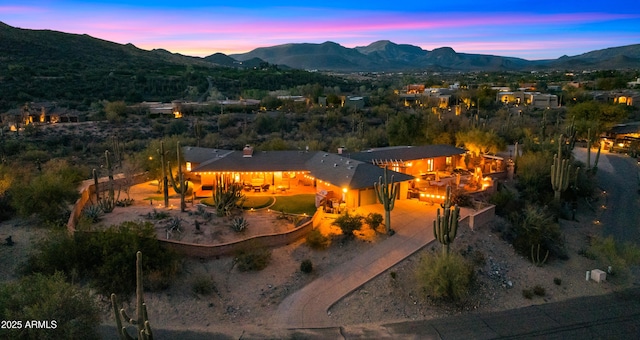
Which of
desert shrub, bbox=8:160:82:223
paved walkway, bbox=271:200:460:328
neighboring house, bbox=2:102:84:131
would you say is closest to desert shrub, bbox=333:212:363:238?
paved walkway, bbox=271:200:460:328

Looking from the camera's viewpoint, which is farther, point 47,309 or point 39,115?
point 39,115

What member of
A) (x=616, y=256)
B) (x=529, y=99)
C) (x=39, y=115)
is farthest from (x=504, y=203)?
(x=39, y=115)

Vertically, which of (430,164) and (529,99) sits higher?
(529,99)

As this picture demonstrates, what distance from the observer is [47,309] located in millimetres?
11820

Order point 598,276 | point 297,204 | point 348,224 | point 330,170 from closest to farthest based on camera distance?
1. point 598,276
2. point 348,224
3. point 297,204
4. point 330,170

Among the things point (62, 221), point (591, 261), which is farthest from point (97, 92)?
point (591, 261)

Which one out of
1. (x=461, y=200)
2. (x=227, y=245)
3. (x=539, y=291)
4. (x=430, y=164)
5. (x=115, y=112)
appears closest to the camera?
(x=539, y=291)

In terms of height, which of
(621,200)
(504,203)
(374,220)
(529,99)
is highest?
(529,99)

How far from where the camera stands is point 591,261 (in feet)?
70.7

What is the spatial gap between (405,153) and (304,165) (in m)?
7.20

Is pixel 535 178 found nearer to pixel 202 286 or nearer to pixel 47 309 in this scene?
pixel 202 286

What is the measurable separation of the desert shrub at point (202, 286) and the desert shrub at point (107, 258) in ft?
3.03

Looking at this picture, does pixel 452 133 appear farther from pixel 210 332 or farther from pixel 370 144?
pixel 210 332

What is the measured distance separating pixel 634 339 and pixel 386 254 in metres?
9.06
